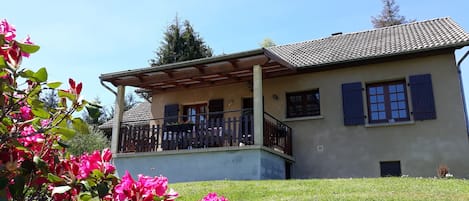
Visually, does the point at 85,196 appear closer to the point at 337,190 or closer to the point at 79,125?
the point at 79,125

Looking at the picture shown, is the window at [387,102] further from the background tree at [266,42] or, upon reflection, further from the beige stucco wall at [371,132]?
the background tree at [266,42]

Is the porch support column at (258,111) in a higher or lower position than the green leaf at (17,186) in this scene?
higher

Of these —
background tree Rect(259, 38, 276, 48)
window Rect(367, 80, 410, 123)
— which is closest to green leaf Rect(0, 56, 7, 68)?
window Rect(367, 80, 410, 123)

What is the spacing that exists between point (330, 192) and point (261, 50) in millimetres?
4435

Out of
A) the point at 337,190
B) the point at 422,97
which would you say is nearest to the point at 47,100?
the point at 337,190

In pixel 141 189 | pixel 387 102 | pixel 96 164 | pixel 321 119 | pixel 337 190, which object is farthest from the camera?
pixel 321 119

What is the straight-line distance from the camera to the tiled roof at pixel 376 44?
1252cm

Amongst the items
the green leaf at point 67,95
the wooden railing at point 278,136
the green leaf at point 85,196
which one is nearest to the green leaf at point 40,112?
the green leaf at point 67,95

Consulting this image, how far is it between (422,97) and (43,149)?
11.8 metres

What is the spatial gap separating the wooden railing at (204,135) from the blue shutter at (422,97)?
3783 millimetres

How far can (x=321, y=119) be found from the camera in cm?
1333

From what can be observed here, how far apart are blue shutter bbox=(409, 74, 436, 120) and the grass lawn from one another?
329 centimetres

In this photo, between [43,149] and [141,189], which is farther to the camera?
[43,149]

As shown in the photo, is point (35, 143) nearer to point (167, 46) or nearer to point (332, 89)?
point (332, 89)
